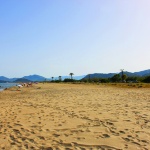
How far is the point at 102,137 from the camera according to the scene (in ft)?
21.9

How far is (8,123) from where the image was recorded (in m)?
9.03

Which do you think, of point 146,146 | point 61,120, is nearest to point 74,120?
point 61,120

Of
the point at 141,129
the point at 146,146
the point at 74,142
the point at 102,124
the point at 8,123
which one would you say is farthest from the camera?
the point at 8,123

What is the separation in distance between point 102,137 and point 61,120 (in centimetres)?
292

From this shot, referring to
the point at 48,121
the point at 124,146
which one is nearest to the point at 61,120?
the point at 48,121

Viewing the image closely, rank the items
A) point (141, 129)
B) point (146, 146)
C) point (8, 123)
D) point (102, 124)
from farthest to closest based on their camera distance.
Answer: point (8, 123), point (102, 124), point (141, 129), point (146, 146)

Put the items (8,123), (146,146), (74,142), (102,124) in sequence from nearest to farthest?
(146,146) < (74,142) < (102,124) < (8,123)

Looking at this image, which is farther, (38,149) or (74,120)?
(74,120)

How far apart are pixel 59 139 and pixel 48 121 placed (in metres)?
2.66

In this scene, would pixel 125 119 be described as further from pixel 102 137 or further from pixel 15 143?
pixel 15 143

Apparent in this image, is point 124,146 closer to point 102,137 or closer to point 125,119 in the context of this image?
point 102,137

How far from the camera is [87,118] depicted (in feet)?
31.2

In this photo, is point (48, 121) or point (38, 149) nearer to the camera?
point (38, 149)

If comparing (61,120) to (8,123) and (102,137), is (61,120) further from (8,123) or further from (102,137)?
(102,137)
